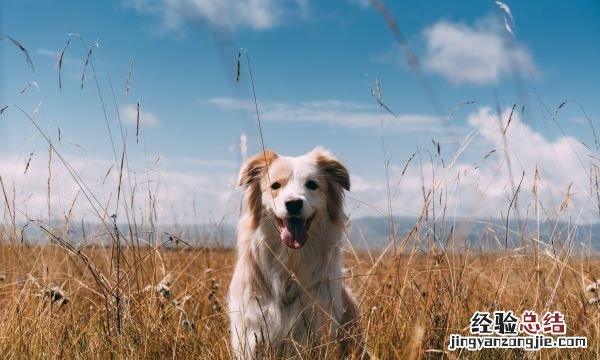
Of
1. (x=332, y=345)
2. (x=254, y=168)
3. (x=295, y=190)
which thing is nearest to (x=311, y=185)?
(x=295, y=190)

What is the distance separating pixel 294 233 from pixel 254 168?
69cm

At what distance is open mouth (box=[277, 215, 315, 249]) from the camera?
3609 millimetres

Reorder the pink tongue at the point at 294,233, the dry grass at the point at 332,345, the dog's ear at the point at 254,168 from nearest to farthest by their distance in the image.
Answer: the dry grass at the point at 332,345 → the pink tongue at the point at 294,233 → the dog's ear at the point at 254,168

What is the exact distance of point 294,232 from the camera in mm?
3625

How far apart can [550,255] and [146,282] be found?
2.66 meters

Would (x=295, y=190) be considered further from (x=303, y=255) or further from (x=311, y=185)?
(x=303, y=255)

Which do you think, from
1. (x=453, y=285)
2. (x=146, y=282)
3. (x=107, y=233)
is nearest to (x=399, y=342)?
(x=453, y=285)

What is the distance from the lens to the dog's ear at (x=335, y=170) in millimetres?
4035

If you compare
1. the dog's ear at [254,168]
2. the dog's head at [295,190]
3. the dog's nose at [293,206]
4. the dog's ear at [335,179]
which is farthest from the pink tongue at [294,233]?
the dog's ear at [254,168]

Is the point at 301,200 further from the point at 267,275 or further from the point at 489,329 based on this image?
the point at 489,329

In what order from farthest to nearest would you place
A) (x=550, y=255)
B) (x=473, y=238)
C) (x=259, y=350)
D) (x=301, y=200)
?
(x=473, y=238) → (x=301, y=200) → (x=550, y=255) → (x=259, y=350)

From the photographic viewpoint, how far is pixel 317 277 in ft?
12.2

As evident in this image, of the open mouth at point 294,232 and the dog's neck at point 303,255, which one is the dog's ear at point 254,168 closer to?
the dog's neck at point 303,255

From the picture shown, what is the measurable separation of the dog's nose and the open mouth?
0.43 feet
